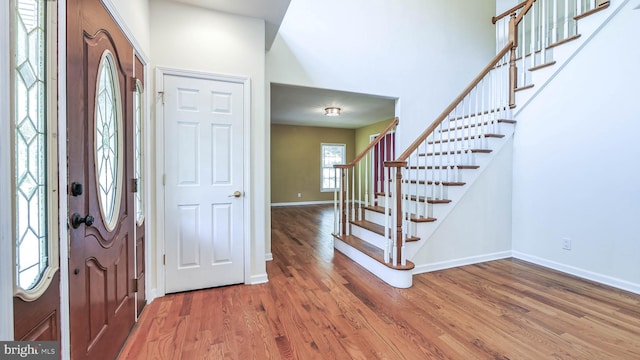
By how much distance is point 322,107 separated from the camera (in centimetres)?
557

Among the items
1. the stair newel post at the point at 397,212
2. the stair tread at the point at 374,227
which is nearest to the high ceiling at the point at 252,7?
the stair newel post at the point at 397,212

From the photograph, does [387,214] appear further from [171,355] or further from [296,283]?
[171,355]

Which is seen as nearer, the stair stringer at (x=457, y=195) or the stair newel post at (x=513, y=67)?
the stair stringer at (x=457, y=195)

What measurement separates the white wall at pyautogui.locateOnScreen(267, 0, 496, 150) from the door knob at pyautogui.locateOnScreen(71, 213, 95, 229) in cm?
264

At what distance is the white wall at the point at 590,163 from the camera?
2396 mm

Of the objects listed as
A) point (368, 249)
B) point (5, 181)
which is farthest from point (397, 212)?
point (5, 181)

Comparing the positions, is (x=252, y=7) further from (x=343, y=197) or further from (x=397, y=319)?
(x=397, y=319)

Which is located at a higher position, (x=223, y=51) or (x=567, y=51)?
(x=567, y=51)

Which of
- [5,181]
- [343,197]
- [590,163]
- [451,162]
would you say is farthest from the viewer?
[343,197]

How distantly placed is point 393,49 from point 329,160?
4.66 m

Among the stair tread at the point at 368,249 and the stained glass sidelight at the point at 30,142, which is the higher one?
the stained glass sidelight at the point at 30,142

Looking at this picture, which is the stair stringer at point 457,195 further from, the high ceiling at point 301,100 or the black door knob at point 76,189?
the black door knob at point 76,189

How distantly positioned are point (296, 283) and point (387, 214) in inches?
44.4

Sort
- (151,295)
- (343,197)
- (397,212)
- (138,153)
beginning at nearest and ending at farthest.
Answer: (138,153) → (151,295) → (397,212) → (343,197)
